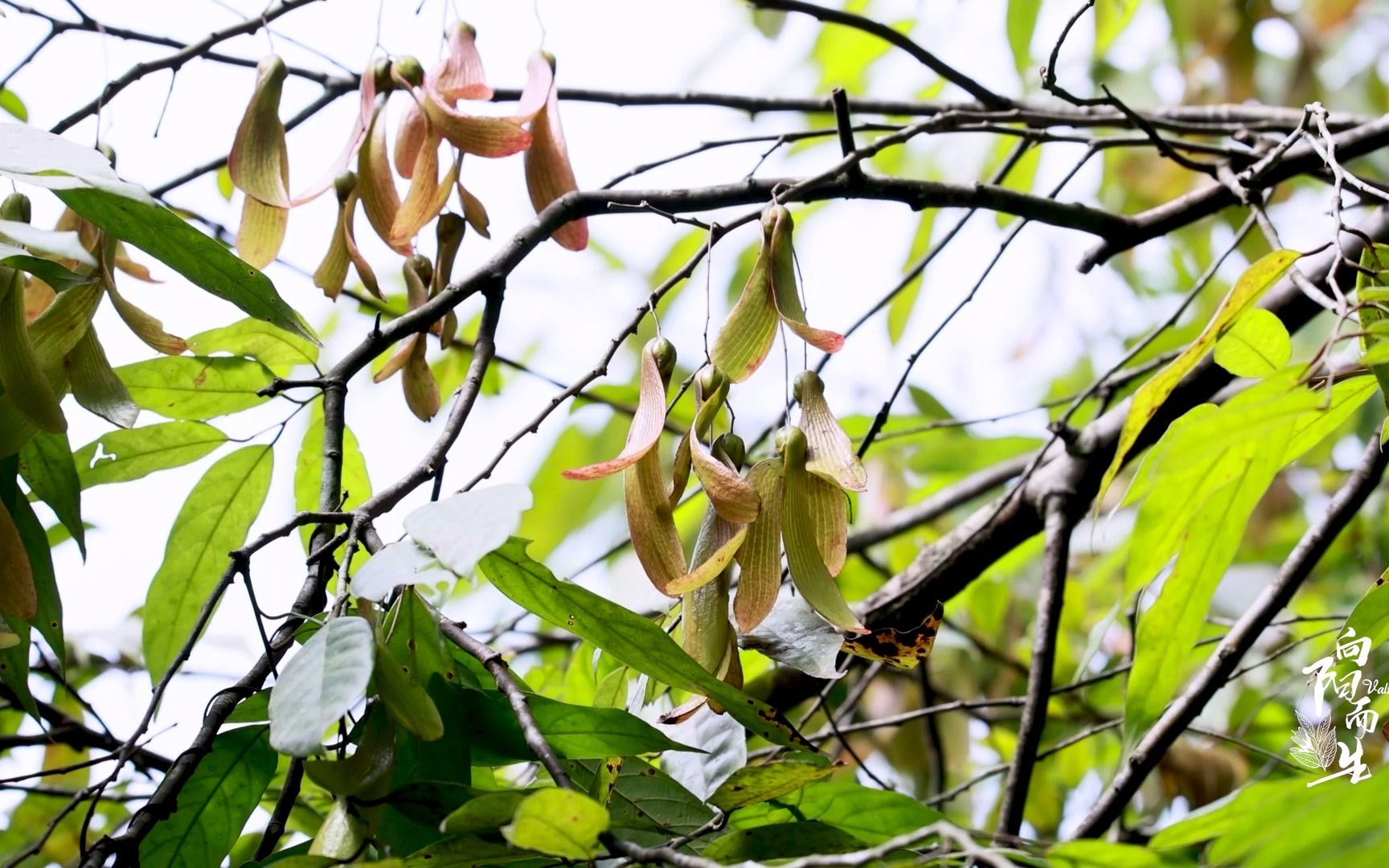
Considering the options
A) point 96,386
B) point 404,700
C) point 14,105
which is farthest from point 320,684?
point 14,105

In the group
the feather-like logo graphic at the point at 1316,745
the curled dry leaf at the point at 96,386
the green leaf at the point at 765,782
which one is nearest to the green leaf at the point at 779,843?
the green leaf at the point at 765,782

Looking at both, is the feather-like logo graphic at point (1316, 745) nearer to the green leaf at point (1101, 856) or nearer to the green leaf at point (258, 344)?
the green leaf at point (1101, 856)

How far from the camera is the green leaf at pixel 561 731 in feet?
1.49

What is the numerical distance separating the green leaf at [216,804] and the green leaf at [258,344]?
276mm

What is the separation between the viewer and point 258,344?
72 cm

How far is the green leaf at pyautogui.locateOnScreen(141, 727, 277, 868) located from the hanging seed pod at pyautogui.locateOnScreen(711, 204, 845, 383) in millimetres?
266

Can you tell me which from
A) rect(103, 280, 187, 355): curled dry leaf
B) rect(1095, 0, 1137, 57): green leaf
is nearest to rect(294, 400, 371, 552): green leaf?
rect(103, 280, 187, 355): curled dry leaf

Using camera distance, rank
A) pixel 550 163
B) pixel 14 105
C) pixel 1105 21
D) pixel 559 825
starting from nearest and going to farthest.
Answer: pixel 559 825, pixel 550 163, pixel 14 105, pixel 1105 21

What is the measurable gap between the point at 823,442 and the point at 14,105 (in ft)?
2.33

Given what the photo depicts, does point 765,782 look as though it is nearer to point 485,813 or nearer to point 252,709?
point 485,813

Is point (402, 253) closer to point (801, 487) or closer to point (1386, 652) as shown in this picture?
point (801, 487)

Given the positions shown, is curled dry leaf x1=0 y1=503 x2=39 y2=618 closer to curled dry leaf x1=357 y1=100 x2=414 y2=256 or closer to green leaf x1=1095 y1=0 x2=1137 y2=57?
curled dry leaf x1=357 y1=100 x2=414 y2=256

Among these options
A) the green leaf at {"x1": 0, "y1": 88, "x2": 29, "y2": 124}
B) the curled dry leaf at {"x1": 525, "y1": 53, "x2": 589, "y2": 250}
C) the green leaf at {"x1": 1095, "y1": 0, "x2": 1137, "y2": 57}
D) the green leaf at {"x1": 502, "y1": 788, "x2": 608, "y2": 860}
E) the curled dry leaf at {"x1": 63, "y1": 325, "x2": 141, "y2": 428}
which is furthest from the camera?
the green leaf at {"x1": 1095, "y1": 0, "x2": 1137, "y2": 57}

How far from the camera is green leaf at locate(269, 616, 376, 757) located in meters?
0.34
